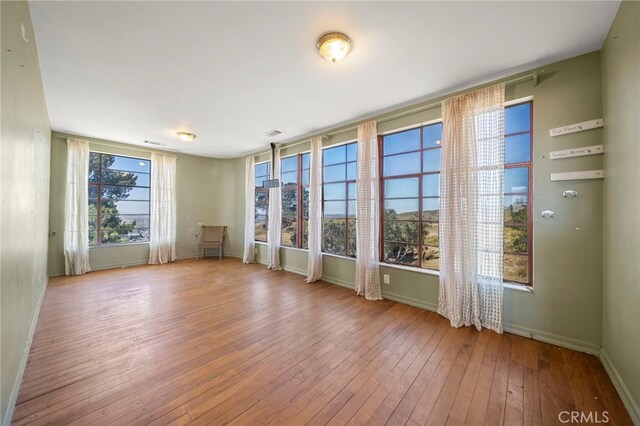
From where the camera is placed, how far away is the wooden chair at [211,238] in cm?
657

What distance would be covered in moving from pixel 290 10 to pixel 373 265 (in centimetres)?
310

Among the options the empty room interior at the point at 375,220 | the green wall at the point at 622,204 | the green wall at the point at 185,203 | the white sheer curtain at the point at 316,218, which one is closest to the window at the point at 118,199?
the green wall at the point at 185,203

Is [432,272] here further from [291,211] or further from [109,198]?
[109,198]

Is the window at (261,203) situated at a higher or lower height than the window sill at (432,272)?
higher

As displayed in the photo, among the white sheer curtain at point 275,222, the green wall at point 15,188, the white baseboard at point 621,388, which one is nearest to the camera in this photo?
the green wall at point 15,188

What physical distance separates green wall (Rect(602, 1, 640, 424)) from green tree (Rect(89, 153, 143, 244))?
7.69 meters

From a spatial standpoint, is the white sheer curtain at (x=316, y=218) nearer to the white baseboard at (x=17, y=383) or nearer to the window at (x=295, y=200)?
the window at (x=295, y=200)

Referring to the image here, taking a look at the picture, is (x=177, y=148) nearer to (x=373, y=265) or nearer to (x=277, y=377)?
(x=373, y=265)

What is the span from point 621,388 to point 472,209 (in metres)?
1.68

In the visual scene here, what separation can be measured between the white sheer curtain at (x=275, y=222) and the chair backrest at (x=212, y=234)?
2.12 m

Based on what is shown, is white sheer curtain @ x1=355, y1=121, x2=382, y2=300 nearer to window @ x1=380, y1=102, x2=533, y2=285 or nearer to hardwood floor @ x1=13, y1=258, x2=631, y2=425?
window @ x1=380, y1=102, x2=533, y2=285

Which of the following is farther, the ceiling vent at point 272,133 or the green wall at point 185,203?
the green wall at point 185,203

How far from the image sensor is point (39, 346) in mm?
2266

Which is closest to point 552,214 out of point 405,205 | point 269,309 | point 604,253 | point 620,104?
point 604,253
